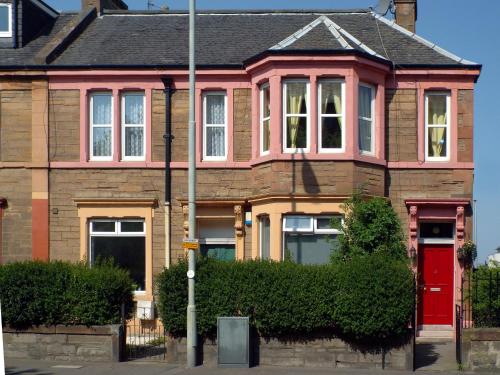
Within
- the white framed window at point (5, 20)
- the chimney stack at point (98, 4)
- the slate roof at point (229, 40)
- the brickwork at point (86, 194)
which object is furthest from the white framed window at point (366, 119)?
the white framed window at point (5, 20)

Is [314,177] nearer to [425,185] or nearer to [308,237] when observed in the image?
[308,237]

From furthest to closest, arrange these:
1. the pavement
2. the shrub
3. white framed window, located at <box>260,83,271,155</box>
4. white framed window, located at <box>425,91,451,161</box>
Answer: white framed window, located at <box>425,91,451,161</box> < white framed window, located at <box>260,83,271,155</box> < the shrub < the pavement

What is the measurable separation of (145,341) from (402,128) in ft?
26.4

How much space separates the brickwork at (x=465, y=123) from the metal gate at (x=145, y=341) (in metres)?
8.49

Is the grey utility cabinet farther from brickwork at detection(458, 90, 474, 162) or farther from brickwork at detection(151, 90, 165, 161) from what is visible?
brickwork at detection(458, 90, 474, 162)

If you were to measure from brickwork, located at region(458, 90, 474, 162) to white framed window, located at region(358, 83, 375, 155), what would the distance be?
86.8 inches

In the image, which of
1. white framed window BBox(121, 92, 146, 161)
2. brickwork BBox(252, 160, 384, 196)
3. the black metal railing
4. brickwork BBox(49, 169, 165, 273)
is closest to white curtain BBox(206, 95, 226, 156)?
brickwork BBox(49, 169, 165, 273)

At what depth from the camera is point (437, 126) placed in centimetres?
2169

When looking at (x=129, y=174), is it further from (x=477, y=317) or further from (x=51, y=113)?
(x=477, y=317)

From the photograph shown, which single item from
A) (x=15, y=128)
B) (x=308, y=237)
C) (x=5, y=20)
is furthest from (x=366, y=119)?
(x=5, y=20)

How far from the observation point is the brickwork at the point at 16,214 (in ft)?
72.2

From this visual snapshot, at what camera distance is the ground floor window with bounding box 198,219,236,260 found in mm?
22172

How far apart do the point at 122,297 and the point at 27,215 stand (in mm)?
5314

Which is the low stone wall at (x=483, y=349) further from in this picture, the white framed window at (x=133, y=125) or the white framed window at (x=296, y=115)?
the white framed window at (x=133, y=125)
